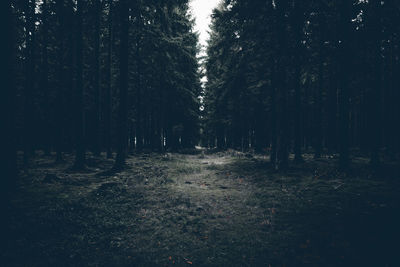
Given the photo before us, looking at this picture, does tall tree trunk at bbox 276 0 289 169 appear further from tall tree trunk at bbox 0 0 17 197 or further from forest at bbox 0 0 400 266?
tall tree trunk at bbox 0 0 17 197

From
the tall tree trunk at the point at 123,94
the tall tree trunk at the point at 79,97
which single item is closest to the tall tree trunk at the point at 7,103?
the tall tree trunk at the point at 79,97

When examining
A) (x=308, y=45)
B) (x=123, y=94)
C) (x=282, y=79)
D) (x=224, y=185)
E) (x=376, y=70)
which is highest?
(x=308, y=45)

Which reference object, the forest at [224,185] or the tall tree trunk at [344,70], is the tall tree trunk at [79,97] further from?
the tall tree trunk at [344,70]

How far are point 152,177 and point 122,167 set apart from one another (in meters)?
2.30

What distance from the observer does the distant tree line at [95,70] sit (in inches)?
497

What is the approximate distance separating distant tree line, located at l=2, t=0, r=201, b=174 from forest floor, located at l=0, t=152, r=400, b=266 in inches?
113

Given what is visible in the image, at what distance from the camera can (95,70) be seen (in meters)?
17.2

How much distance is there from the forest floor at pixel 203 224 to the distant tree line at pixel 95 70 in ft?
9.46

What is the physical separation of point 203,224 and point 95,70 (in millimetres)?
15985

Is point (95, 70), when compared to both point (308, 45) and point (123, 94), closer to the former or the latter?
point (123, 94)

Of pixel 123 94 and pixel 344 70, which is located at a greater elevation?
pixel 344 70

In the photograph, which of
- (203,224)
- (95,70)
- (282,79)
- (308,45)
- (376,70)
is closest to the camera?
(203,224)

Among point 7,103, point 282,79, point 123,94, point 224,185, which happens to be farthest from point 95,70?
point 282,79

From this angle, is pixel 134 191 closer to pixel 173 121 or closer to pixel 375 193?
pixel 375 193
